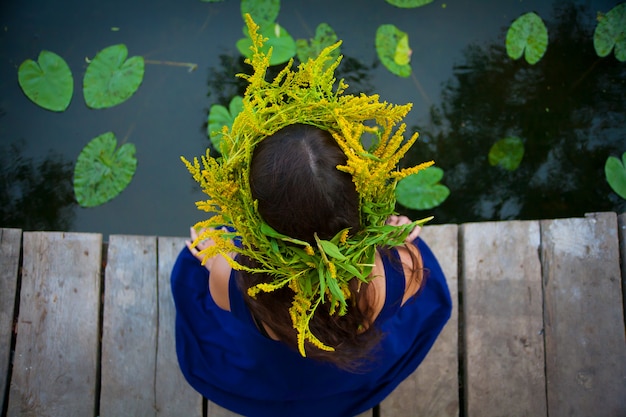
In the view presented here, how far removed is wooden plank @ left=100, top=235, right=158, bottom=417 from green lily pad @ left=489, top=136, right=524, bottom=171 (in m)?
1.42

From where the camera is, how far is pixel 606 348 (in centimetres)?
162

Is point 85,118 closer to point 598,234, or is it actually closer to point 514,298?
point 514,298

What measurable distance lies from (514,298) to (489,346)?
0.17 metres

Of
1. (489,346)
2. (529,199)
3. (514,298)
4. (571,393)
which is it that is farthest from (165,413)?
(529,199)

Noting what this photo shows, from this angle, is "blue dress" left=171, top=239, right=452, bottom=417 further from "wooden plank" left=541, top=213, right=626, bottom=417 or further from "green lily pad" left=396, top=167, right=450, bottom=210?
"green lily pad" left=396, top=167, right=450, bottom=210

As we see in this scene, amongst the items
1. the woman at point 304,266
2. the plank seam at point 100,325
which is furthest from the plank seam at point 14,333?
the woman at point 304,266

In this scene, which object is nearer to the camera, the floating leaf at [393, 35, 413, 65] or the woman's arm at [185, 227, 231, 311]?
the woman's arm at [185, 227, 231, 311]

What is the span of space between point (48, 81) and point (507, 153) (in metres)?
1.91

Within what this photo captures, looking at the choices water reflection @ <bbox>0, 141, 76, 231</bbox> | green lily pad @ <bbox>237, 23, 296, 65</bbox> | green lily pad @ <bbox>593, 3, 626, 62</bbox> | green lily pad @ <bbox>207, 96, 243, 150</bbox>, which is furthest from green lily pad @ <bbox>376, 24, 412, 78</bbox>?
water reflection @ <bbox>0, 141, 76, 231</bbox>

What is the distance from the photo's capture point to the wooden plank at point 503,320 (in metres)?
1.62

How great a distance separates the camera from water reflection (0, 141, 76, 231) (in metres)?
2.11

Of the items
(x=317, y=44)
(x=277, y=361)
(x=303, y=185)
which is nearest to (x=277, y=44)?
(x=317, y=44)

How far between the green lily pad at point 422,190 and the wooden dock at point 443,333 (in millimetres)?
467

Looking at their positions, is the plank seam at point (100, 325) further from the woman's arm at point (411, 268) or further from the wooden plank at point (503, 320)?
the wooden plank at point (503, 320)
